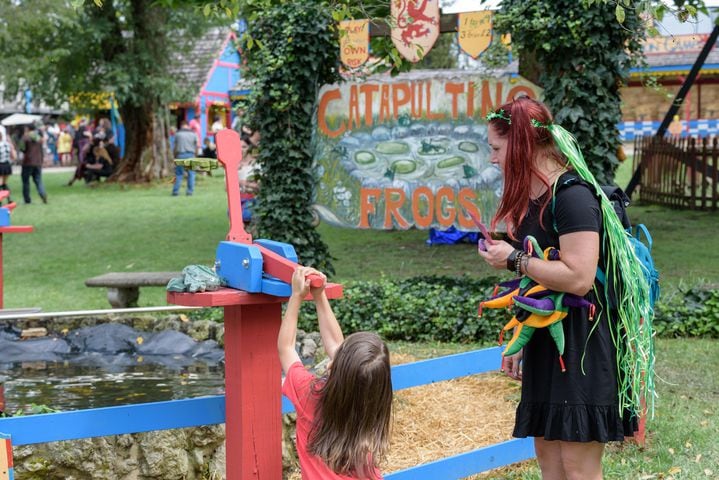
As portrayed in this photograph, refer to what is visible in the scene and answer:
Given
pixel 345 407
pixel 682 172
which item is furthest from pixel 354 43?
pixel 682 172

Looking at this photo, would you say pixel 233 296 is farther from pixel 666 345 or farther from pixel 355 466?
pixel 666 345

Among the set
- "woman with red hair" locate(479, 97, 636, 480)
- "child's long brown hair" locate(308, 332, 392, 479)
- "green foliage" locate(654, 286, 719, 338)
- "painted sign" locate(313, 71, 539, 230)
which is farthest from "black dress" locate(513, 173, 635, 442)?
"painted sign" locate(313, 71, 539, 230)

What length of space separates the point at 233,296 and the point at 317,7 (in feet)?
21.8

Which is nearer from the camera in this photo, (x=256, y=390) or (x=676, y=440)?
(x=256, y=390)

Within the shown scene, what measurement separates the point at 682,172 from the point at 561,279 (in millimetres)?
15370

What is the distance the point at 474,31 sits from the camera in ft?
28.2

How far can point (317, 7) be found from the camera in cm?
922

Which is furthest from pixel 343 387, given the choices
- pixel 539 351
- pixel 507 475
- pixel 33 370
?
pixel 33 370

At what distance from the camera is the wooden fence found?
17000 millimetres

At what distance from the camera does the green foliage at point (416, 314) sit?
775 centimetres

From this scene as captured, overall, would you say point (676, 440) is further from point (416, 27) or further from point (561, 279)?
point (416, 27)

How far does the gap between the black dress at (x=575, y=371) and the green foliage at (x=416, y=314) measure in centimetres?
459

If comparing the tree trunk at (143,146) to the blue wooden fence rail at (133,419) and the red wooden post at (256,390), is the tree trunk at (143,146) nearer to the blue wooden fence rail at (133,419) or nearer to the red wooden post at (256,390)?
the blue wooden fence rail at (133,419)

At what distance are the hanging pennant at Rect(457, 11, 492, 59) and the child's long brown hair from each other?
6.06 metres
